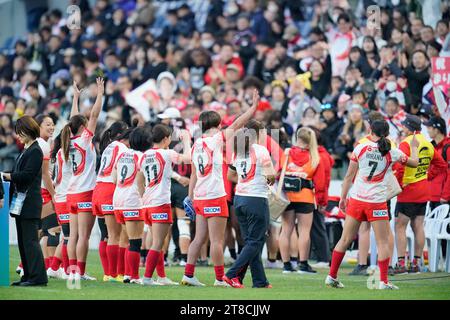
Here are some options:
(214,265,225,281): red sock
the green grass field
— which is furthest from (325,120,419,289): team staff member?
(214,265,225,281): red sock

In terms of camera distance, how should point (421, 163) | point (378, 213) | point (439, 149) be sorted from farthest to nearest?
point (439, 149) < point (421, 163) < point (378, 213)

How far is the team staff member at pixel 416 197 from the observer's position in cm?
1767

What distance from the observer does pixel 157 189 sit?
50.1 feet

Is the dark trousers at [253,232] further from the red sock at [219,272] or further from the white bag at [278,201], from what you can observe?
the white bag at [278,201]

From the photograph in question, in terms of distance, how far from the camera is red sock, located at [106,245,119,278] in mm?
16005

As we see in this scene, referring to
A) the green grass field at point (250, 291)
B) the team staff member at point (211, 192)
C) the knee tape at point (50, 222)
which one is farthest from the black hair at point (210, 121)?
the knee tape at point (50, 222)

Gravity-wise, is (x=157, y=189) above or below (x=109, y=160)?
below

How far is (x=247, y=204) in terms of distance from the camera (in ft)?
48.6

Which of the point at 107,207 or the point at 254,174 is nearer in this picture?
the point at 254,174

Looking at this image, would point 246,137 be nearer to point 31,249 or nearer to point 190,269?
point 190,269

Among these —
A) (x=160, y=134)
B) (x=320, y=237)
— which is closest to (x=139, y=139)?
(x=160, y=134)

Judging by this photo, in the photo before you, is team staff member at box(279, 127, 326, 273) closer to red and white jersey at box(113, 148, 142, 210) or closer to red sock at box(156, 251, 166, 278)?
red sock at box(156, 251, 166, 278)

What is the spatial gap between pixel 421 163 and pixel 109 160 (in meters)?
4.92

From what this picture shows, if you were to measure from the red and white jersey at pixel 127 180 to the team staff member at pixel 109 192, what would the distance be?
7.8 inches
